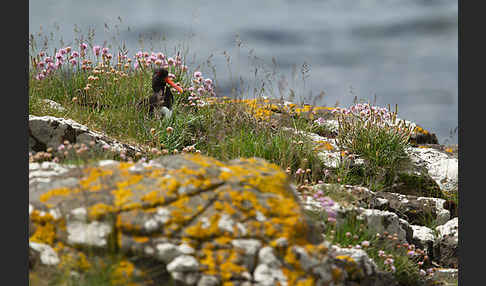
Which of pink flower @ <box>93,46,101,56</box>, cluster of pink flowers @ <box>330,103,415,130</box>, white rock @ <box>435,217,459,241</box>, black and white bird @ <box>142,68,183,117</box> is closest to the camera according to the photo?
white rock @ <box>435,217,459,241</box>

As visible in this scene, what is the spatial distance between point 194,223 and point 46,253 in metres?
1.09

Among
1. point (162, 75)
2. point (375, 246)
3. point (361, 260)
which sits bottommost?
point (375, 246)

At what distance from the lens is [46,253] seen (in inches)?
127

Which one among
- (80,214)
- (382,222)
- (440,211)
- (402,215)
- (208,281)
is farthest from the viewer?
(440,211)

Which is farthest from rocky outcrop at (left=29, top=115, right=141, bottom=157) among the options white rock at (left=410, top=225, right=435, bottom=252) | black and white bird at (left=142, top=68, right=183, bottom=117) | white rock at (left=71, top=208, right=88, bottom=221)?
white rock at (left=410, top=225, right=435, bottom=252)

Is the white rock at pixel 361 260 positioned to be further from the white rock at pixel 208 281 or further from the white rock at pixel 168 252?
the white rock at pixel 168 252

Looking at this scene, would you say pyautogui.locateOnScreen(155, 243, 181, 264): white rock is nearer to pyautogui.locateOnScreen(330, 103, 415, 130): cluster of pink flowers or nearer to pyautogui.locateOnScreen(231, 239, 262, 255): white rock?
pyautogui.locateOnScreen(231, 239, 262, 255): white rock

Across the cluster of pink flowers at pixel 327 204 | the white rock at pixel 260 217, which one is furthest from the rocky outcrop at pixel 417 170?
the white rock at pixel 260 217

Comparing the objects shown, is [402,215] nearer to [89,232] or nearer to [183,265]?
[183,265]

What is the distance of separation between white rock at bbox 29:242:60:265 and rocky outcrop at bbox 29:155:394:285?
42mm

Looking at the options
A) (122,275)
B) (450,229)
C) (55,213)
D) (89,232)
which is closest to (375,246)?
(450,229)

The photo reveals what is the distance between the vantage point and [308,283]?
3.13 meters

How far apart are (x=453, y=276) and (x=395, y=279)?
1180 mm

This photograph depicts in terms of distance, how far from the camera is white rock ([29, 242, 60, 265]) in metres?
3.20
